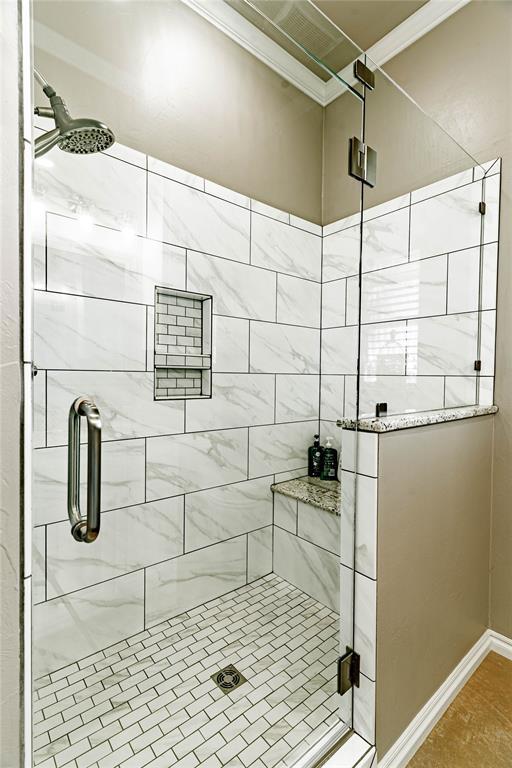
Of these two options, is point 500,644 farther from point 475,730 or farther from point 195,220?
point 195,220

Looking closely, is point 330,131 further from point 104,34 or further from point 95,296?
point 95,296

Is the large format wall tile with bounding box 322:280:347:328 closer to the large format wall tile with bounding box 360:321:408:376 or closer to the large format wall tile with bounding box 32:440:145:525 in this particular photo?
the large format wall tile with bounding box 360:321:408:376

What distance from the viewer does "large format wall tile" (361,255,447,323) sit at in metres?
1.21

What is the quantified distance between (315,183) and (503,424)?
1346mm

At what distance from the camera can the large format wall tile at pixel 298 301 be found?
1911 millimetres

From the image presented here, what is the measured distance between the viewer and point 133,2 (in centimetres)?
130

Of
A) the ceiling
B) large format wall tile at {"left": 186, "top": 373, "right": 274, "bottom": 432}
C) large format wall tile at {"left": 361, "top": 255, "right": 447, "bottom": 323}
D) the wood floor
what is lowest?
the wood floor

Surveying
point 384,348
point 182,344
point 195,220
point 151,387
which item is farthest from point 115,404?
point 384,348

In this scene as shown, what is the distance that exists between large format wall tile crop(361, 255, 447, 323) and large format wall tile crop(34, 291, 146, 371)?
2.61ft

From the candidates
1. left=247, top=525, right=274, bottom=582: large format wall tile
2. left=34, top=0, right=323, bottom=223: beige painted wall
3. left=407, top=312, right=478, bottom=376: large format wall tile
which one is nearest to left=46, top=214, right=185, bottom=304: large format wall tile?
left=34, top=0, right=323, bottom=223: beige painted wall

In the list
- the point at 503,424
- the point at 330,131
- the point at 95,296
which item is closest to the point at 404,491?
the point at 503,424

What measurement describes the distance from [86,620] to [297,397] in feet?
4.09

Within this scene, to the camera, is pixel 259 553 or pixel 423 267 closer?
pixel 423 267

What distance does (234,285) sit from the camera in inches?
68.5
